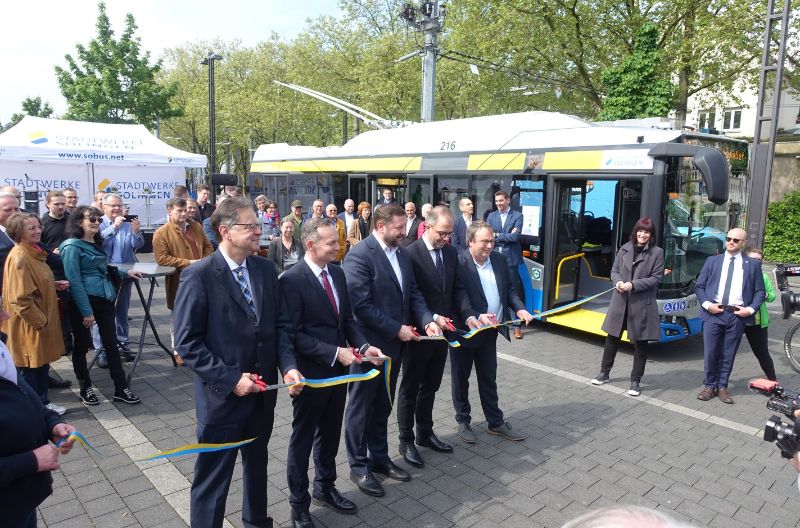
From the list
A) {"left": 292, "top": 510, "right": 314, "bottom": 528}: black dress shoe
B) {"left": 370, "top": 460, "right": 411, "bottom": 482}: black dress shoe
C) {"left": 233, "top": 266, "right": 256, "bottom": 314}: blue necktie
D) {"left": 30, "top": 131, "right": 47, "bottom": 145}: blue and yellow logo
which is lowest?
{"left": 370, "top": 460, "right": 411, "bottom": 482}: black dress shoe

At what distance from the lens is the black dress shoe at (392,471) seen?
14.0ft

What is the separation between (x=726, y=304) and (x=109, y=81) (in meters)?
28.9

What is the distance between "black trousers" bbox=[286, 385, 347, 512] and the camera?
355 cm

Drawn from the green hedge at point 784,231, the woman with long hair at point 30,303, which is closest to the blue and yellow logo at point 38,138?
the woman with long hair at point 30,303

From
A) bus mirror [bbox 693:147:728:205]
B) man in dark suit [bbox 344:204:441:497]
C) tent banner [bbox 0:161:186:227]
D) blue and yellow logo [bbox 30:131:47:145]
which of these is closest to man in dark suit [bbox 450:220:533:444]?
man in dark suit [bbox 344:204:441:497]

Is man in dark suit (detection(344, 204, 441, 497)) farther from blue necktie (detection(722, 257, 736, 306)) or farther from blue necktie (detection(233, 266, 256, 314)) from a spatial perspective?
blue necktie (detection(722, 257, 736, 306))

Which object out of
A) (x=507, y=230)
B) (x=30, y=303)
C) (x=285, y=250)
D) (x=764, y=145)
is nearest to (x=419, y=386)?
(x=285, y=250)

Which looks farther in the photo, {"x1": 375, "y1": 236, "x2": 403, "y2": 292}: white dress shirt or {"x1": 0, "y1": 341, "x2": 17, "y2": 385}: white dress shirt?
{"x1": 375, "y1": 236, "x2": 403, "y2": 292}: white dress shirt

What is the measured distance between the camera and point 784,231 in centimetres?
1588

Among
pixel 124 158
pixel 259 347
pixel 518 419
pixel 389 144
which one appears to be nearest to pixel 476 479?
pixel 518 419

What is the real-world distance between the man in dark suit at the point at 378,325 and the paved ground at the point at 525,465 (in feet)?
0.74

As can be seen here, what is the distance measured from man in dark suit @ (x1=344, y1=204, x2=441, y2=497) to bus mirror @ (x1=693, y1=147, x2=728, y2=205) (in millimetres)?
4346

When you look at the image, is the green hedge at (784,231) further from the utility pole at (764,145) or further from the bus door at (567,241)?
the bus door at (567,241)

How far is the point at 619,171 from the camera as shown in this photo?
24.7 feet
